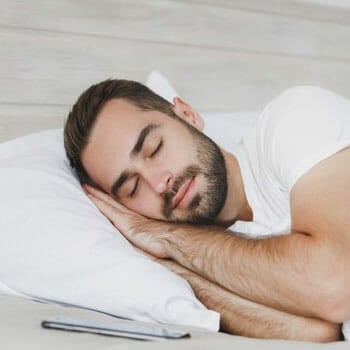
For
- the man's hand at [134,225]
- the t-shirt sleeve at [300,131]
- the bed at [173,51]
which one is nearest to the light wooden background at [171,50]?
the bed at [173,51]

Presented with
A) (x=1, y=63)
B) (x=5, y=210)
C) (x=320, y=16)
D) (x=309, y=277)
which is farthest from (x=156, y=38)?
(x=309, y=277)

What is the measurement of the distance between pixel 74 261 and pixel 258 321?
35 cm

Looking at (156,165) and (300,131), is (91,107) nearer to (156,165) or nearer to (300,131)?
(156,165)

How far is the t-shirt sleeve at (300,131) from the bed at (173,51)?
1.46 feet

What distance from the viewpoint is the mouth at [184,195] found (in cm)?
153

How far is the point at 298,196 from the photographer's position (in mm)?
1302

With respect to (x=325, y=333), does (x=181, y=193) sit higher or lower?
higher

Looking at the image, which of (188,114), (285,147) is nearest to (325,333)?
(285,147)

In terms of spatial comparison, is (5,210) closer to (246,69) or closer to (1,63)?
(1,63)

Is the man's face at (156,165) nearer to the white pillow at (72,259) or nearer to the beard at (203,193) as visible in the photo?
the beard at (203,193)

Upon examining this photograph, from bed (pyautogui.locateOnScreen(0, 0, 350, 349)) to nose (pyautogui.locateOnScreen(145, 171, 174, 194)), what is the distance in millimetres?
295

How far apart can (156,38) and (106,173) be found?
20.7 inches

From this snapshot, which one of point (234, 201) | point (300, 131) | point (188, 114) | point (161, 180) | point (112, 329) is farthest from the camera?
point (188, 114)

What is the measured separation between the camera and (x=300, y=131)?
138cm
